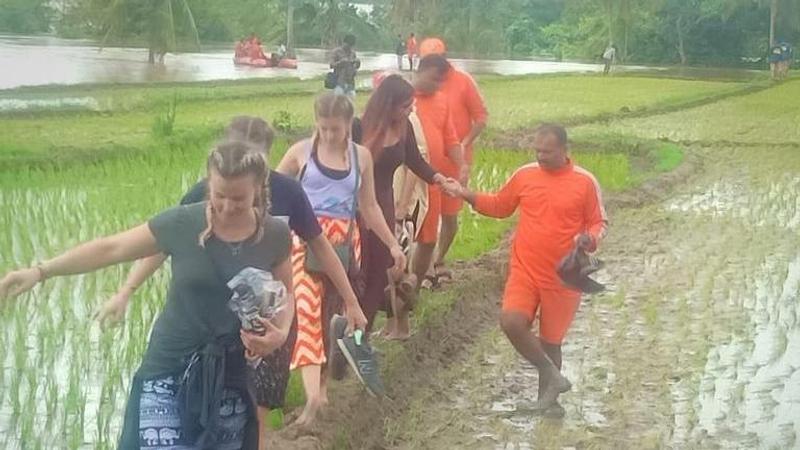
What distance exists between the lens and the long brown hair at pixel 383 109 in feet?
17.3

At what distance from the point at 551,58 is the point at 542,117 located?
131cm

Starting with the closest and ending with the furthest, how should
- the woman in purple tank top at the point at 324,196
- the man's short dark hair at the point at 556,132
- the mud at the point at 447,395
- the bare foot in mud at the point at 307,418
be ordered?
the bare foot in mud at the point at 307,418, the woman in purple tank top at the point at 324,196, the mud at the point at 447,395, the man's short dark hair at the point at 556,132

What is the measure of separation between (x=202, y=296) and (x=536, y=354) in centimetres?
212

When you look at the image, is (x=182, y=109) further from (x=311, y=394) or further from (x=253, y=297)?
(x=253, y=297)

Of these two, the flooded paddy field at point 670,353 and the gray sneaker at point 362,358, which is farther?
the flooded paddy field at point 670,353

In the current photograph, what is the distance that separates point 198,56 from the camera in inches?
278

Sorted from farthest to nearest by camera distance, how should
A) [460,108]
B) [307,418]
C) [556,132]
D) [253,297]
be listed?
[460,108], [556,132], [307,418], [253,297]

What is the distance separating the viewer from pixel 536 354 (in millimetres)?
5203

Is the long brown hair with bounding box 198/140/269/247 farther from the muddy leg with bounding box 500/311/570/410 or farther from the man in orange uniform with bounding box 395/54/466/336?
the man in orange uniform with bounding box 395/54/466/336

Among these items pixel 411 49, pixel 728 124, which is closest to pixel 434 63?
pixel 411 49

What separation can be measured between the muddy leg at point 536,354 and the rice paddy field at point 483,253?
123 mm

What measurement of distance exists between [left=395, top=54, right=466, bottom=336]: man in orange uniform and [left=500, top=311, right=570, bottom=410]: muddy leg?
1.23 m

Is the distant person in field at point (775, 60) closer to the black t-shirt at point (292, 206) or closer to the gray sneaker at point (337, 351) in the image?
the gray sneaker at point (337, 351)

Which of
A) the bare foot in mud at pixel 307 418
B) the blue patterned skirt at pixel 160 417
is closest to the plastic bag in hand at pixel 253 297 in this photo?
the blue patterned skirt at pixel 160 417
